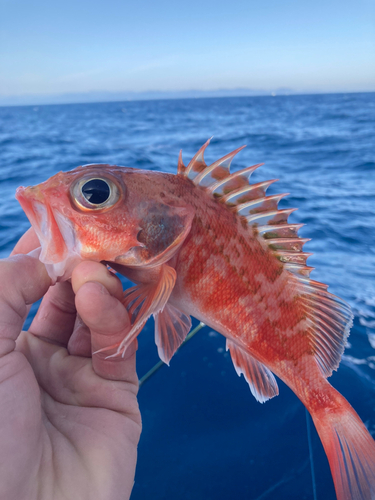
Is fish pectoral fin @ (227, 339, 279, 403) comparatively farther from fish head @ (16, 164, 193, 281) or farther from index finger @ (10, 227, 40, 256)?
index finger @ (10, 227, 40, 256)

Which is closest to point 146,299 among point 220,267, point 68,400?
point 220,267

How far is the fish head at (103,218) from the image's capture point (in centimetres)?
175

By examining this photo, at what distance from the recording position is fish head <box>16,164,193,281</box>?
1.75m

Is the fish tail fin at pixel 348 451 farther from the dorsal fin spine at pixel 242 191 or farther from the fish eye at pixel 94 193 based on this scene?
the fish eye at pixel 94 193

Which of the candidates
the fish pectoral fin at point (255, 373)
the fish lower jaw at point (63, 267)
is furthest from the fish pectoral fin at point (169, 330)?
the fish lower jaw at point (63, 267)

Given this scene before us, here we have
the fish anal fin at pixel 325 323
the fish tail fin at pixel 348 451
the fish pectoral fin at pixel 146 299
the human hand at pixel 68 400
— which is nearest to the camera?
the human hand at pixel 68 400

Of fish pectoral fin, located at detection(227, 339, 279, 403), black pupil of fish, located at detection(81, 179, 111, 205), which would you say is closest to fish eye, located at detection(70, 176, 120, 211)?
black pupil of fish, located at detection(81, 179, 111, 205)

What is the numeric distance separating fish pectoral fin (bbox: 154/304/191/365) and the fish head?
0.49m

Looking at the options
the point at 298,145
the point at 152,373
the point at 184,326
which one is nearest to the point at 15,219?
A: the point at 152,373

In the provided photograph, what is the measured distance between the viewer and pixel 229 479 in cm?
294

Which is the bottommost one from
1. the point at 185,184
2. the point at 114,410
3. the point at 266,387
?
the point at 266,387

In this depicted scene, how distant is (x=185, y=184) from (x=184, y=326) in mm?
963

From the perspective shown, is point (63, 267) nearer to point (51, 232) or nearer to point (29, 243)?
point (51, 232)

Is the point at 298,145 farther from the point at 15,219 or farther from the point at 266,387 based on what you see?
the point at 266,387
